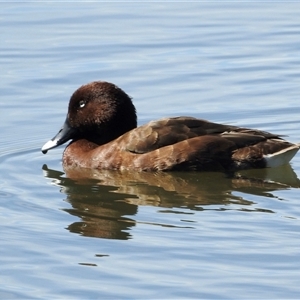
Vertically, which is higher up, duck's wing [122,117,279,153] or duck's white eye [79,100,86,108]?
duck's white eye [79,100,86,108]

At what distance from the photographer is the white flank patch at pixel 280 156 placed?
9875 millimetres

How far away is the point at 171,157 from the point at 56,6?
7.49m

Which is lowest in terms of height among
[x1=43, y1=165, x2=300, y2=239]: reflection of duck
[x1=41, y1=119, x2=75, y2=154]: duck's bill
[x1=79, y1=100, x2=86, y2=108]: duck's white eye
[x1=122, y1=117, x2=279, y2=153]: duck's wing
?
[x1=43, y1=165, x2=300, y2=239]: reflection of duck

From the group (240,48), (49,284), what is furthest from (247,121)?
(49,284)

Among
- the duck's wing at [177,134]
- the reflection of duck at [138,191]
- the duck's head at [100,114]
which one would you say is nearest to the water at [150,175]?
the reflection of duck at [138,191]

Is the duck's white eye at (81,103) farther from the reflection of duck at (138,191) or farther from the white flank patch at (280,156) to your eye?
the white flank patch at (280,156)

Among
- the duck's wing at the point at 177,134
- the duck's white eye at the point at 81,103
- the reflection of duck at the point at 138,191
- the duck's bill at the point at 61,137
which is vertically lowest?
the reflection of duck at the point at 138,191

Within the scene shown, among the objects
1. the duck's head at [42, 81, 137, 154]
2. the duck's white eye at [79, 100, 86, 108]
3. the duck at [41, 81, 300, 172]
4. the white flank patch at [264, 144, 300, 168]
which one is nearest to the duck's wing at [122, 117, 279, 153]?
the duck at [41, 81, 300, 172]

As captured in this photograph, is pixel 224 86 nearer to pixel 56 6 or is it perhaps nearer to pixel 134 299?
Result: pixel 56 6

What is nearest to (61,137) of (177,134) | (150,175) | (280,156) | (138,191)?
(150,175)

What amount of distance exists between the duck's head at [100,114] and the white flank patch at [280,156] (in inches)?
62.5

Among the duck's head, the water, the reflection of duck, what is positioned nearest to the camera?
the water

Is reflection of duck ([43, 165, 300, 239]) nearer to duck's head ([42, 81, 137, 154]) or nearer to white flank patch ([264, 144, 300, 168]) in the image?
white flank patch ([264, 144, 300, 168])

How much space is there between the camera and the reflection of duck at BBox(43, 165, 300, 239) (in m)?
8.55
